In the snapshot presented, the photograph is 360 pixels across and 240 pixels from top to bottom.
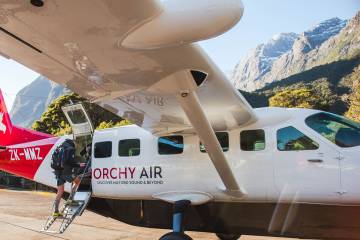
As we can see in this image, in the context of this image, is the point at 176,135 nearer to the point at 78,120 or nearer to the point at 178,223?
the point at 178,223

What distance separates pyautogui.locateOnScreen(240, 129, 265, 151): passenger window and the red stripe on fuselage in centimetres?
445

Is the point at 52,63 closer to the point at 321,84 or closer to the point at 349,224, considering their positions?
the point at 349,224

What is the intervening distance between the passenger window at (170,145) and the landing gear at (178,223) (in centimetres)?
104

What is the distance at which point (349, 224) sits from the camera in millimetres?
5750

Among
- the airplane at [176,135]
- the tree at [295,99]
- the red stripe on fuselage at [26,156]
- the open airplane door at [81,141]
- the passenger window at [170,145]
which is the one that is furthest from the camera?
the tree at [295,99]

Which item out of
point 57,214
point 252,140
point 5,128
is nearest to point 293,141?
point 252,140

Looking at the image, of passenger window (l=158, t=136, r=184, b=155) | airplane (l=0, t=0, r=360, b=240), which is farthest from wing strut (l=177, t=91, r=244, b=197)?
passenger window (l=158, t=136, r=184, b=155)

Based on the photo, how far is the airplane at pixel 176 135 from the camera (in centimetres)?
306

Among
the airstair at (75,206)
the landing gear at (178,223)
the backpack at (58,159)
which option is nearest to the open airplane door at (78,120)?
the backpack at (58,159)

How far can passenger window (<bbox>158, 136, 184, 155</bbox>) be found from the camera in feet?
22.7

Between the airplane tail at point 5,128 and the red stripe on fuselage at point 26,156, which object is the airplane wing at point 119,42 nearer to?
the red stripe on fuselage at point 26,156

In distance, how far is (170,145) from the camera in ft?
23.0

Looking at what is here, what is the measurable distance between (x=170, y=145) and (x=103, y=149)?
1.56 meters

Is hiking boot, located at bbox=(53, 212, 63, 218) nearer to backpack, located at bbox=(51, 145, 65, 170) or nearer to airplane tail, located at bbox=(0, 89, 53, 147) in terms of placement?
backpack, located at bbox=(51, 145, 65, 170)
